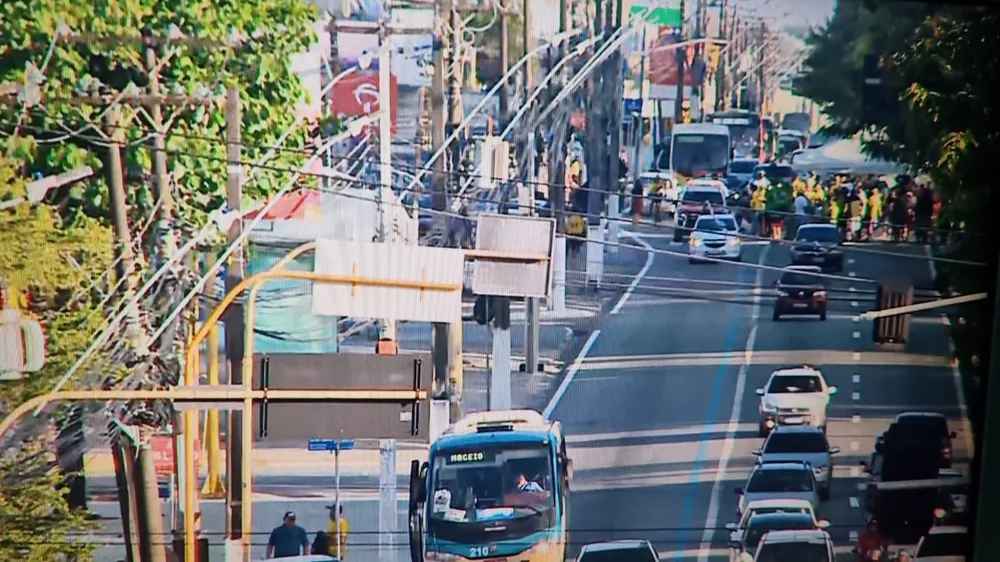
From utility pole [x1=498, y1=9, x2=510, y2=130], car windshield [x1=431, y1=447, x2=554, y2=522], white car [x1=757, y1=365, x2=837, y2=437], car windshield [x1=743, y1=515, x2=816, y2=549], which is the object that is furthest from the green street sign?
car windshield [x1=743, y1=515, x2=816, y2=549]

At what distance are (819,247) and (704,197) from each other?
382mm

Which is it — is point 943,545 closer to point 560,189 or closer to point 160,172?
point 560,189

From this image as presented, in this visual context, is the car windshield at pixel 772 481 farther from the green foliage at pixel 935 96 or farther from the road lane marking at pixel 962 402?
the green foliage at pixel 935 96

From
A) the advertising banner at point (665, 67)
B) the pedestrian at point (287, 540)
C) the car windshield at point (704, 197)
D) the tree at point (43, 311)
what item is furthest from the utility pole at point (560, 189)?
the tree at point (43, 311)

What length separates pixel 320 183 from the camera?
2.68 m

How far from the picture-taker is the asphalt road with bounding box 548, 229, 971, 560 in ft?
9.44

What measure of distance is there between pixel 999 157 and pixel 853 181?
1.48 feet

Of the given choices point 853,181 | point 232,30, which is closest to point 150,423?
point 232,30

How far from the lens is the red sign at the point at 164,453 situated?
2691 mm

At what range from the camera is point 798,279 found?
296 cm

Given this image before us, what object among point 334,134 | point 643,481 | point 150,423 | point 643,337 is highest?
point 334,134

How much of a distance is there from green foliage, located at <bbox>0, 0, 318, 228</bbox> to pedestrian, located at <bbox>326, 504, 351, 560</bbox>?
2.83ft

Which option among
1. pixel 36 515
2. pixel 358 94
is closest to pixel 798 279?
pixel 358 94

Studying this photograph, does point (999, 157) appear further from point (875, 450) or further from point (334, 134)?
point (334, 134)
